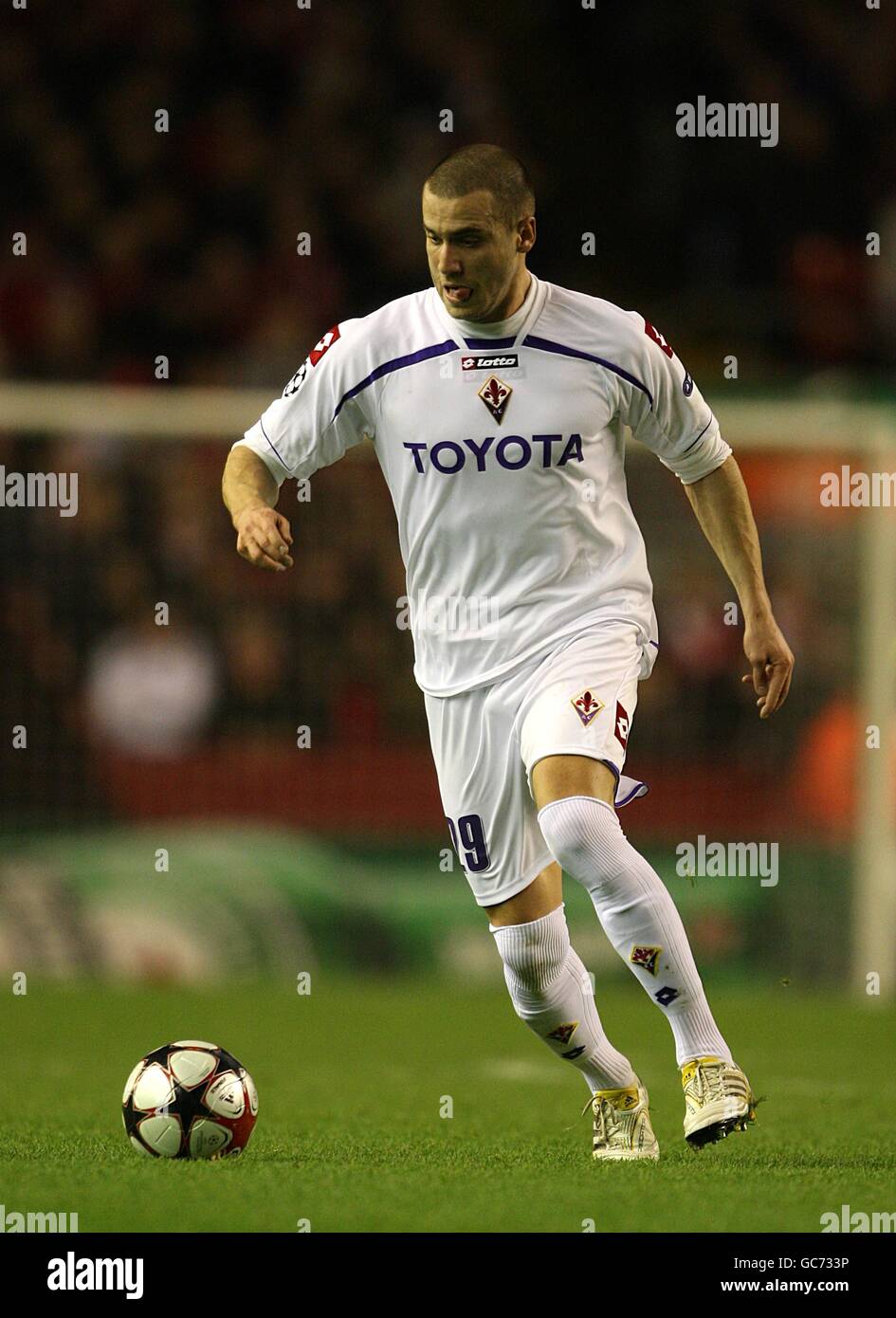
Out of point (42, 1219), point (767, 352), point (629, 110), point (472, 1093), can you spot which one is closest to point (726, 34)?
point (629, 110)

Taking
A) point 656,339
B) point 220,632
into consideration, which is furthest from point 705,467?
point 220,632

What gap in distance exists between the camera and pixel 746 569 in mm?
6055

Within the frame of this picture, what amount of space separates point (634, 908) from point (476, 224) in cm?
186

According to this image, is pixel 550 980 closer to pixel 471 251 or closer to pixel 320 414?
pixel 320 414

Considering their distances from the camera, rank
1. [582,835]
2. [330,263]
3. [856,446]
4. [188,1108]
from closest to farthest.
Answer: [582,835]
[188,1108]
[856,446]
[330,263]

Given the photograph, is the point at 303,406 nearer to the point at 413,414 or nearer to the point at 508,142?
the point at 413,414

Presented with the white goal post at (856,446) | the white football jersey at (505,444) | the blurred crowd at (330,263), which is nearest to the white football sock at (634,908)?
the white football jersey at (505,444)

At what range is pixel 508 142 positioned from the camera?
18641 millimetres

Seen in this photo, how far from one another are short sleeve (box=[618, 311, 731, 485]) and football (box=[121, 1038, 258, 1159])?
2146 millimetres

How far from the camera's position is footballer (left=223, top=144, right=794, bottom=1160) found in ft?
18.7

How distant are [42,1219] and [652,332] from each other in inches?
115

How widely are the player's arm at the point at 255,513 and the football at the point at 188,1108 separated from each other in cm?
141

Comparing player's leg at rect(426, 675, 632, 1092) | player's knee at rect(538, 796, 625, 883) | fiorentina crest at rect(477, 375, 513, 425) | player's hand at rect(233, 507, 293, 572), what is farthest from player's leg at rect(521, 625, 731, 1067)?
player's hand at rect(233, 507, 293, 572)

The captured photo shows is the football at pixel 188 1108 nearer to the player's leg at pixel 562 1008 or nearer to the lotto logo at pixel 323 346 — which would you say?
the player's leg at pixel 562 1008
